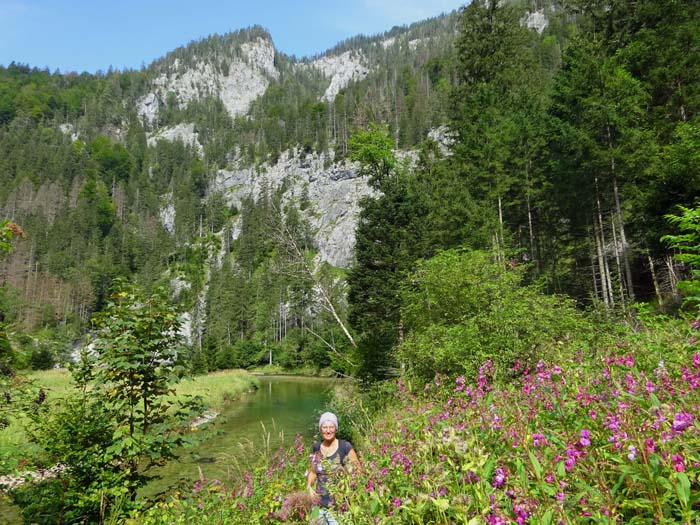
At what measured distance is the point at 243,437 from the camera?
1755 centimetres

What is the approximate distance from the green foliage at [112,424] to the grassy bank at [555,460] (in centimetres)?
68

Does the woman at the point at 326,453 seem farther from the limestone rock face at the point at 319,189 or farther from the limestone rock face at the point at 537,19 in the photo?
the limestone rock face at the point at 537,19

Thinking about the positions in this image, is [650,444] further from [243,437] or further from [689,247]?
[243,437]

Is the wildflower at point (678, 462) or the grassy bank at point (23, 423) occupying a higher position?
the wildflower at point (678, 462)

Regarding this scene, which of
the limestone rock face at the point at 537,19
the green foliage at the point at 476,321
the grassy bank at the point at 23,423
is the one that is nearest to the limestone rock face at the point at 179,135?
the limestone rock face at the point at 537,19

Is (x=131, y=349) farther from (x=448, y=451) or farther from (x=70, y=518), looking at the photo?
(x=448, y=451)

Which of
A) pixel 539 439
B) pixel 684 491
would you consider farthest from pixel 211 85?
pixel 684 491

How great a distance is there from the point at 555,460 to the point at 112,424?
5119 millimetres

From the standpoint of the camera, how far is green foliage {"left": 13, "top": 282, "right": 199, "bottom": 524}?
15.6 feet

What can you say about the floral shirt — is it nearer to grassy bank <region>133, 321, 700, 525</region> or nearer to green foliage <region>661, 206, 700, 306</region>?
grassy bank <region>133, 321, 700, 525</region>

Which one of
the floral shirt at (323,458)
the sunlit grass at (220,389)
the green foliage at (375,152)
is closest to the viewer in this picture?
the floral shirt at (323,458)

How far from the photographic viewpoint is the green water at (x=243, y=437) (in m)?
8.13

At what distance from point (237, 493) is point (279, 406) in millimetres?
23331

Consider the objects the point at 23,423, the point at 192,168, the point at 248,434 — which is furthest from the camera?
the point at 192,168
